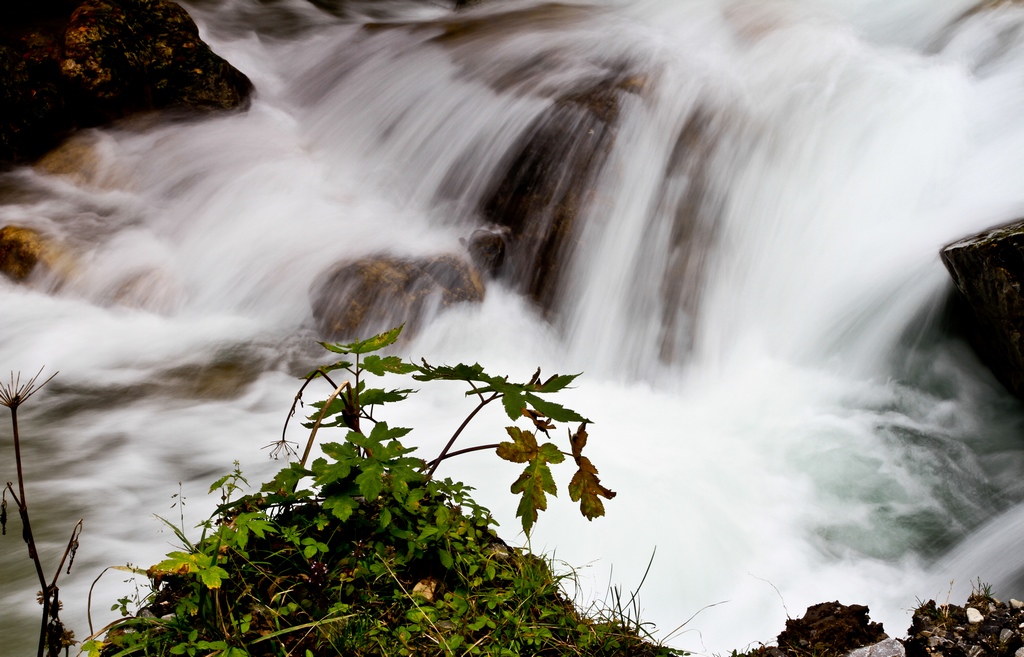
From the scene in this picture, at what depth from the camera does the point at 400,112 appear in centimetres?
715

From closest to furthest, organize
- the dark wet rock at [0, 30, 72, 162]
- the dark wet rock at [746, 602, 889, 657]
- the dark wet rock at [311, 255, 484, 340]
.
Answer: the dark wet rock at [746, 602, 889, 657] → the dark wet rock at [311, 255, 484, 340] → the dark wet rock at [0, 30, 72, 162]

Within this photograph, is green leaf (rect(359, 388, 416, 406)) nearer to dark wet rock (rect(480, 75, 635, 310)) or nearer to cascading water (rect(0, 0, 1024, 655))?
cascading water (rect(0, 0, 1024, 655))

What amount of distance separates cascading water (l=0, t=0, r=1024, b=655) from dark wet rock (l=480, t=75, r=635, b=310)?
0.11ft

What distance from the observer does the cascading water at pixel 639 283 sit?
3762 millimetres

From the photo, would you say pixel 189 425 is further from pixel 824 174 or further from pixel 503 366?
pixel 824 174

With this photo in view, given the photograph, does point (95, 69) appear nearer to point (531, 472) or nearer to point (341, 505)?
point (341, 505)

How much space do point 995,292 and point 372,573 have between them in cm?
387

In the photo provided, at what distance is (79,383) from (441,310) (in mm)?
2337

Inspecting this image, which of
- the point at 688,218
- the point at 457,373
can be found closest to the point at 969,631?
the point at 457,373

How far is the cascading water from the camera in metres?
3.76

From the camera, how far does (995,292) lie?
4293 mm

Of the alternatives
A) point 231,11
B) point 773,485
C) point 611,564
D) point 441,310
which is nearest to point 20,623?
point 611,564

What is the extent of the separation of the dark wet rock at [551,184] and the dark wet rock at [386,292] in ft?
1.42

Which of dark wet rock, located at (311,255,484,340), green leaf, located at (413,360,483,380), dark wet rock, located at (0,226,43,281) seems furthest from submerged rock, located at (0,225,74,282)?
green leaf, located at (413,360,483,380)
